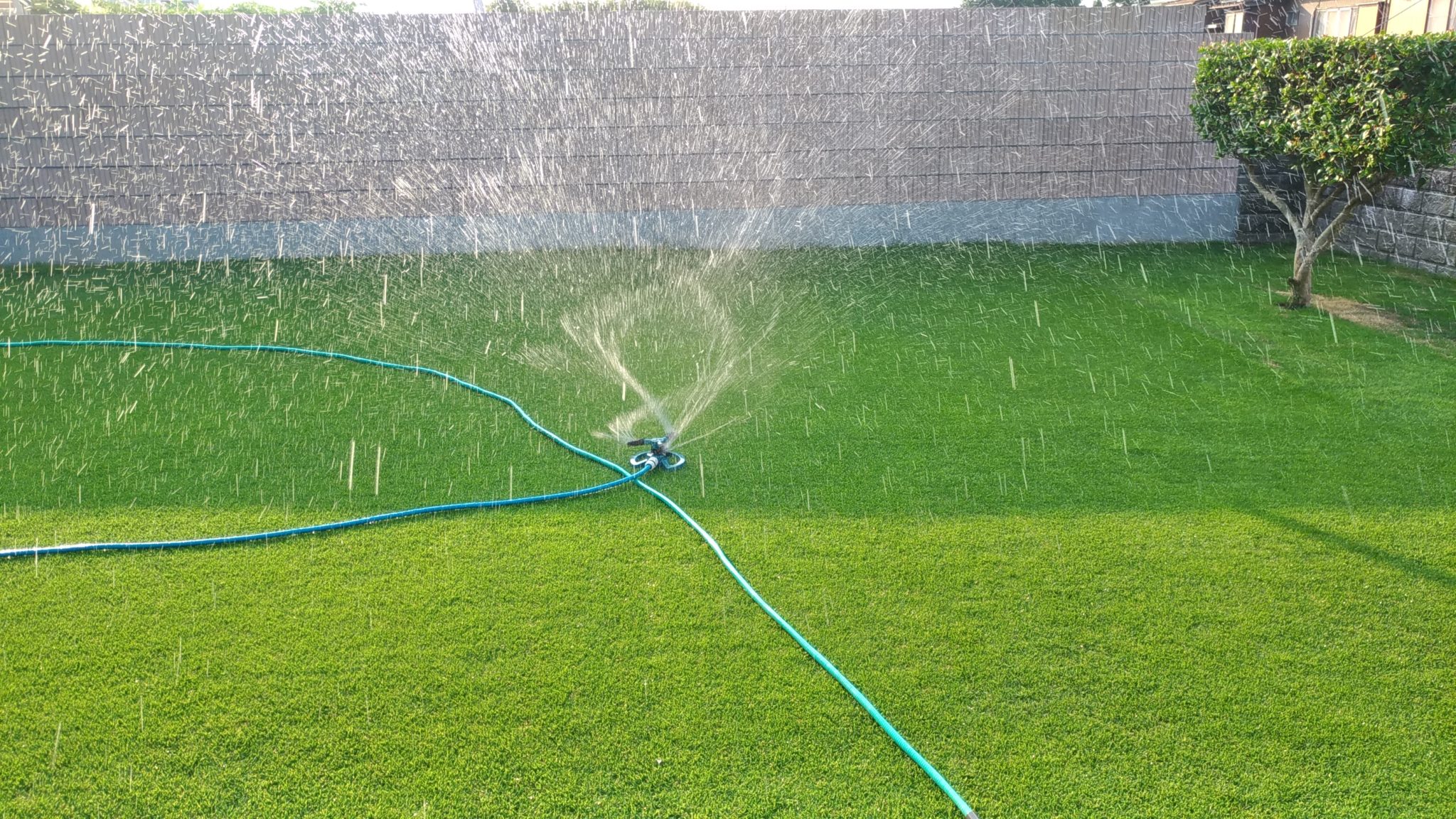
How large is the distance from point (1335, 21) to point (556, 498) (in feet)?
38.5

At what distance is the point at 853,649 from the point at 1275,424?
9.55 feet

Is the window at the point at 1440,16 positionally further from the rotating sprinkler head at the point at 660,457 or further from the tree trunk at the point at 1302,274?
the rotating sprinkler head at the point at 660,457

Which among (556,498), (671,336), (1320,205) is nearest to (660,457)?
(556,498)

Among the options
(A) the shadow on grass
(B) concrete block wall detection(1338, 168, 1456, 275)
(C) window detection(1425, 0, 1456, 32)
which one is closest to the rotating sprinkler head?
(A) the shadow on grass

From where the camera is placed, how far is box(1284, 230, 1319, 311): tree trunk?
6.86 metres

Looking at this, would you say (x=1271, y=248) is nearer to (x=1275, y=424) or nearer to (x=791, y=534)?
(x=1275, y=424)

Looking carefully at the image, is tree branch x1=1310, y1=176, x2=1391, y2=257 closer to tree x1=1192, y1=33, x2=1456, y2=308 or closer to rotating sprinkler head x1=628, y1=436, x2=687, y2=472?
tree x1=1192, y1=33, x2=1456, y2=308

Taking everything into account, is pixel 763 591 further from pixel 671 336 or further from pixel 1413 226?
pixel 1413 226

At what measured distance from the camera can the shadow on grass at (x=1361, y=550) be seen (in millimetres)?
3287

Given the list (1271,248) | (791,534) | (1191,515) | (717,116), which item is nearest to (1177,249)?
(1271,248)

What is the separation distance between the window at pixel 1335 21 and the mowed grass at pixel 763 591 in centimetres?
705

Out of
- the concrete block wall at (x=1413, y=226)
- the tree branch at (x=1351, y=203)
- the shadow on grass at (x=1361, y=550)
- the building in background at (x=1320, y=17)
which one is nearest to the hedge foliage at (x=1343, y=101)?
the tree branch at (x=1351, y=203)

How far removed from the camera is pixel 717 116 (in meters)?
9.31

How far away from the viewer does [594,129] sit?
9227 millimetres
